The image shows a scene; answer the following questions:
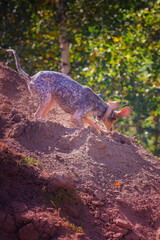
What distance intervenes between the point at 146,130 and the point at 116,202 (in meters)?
6.28

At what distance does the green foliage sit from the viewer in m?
8.89

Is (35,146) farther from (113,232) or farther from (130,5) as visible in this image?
(130,5)

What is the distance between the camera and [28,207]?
3.27m

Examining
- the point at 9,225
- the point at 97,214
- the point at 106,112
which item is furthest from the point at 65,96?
the point at 9,225

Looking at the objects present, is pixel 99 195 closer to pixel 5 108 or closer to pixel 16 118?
pixel 16 118

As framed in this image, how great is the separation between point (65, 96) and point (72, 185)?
8.84ft

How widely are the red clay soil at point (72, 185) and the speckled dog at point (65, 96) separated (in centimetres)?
80

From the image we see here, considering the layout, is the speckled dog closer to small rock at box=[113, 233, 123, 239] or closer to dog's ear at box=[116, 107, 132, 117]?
dog's ear at box=[116, 107, 132, 117]

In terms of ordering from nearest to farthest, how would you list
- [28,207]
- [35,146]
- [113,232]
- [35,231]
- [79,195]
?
[35,231] < [28,207] < [113,232] < [79,195] < [35,146]

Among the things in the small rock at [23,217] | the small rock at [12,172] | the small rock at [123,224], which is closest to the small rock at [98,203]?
the small rock at [123,224]

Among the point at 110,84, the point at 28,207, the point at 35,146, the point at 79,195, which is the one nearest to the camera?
the point at 28,207

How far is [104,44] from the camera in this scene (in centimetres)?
915

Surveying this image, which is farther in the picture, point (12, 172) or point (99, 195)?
point (99, 195)

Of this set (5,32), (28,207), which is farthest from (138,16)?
(28,207)
